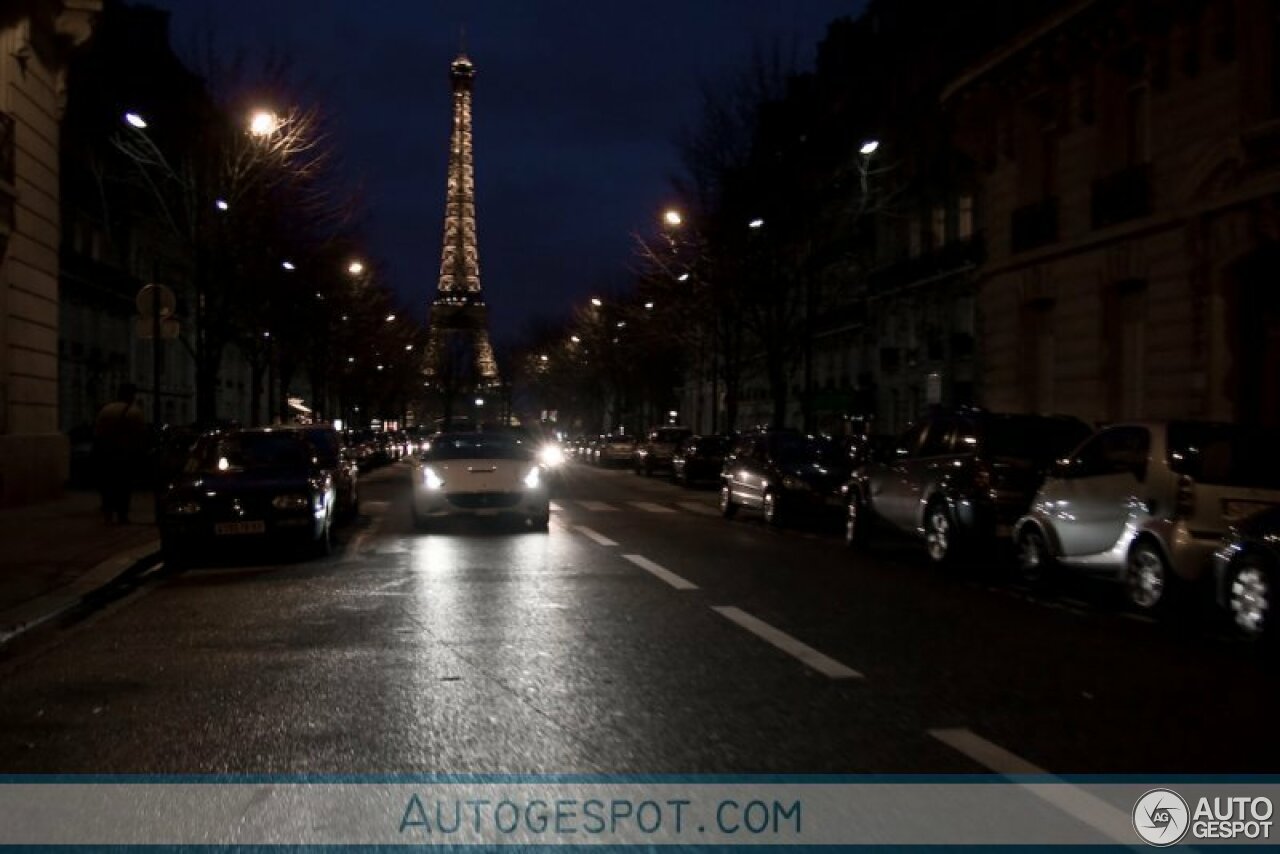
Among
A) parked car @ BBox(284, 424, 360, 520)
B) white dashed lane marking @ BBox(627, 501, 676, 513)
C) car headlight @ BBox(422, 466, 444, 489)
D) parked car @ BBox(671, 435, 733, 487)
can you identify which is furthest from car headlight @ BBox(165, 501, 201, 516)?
parked car @ BBox(671, 435, 733, 487)

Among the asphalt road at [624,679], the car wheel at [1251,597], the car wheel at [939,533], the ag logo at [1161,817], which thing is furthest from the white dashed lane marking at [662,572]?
the ag logo at [1161,817]

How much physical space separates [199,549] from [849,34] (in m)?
43.2

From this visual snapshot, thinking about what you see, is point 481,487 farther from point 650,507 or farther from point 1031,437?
point 650,507

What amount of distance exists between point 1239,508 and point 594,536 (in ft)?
33.9

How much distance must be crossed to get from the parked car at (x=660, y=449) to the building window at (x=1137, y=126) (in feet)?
76.3

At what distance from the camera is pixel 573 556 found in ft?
52.6

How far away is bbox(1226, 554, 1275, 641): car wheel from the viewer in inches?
364

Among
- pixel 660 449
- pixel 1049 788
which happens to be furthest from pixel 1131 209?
pixel 660 449

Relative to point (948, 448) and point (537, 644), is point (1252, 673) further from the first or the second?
point (948, 448)

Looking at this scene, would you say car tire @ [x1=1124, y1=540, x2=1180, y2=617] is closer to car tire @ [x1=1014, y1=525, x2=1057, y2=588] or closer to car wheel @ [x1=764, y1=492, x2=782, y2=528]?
car tire @ [x1=1014, y1=525, x2=1057, y2=588]

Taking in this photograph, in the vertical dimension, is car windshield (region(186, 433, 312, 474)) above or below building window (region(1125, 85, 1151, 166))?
below

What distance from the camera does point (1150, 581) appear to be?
11.1 meters

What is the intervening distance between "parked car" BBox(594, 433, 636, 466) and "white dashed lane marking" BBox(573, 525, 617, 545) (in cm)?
3421

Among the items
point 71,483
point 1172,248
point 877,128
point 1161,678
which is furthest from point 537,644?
point 877,128
